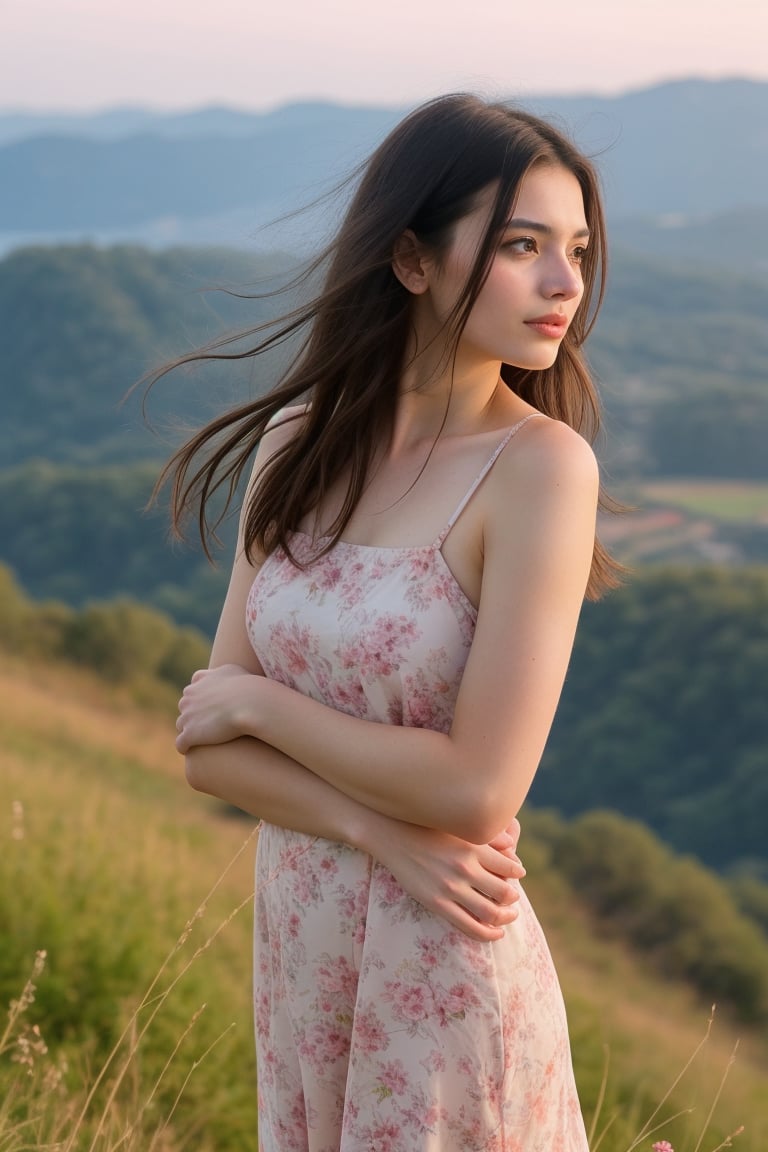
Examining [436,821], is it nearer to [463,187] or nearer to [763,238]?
[463,187]

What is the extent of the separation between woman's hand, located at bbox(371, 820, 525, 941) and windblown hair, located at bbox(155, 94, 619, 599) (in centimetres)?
37

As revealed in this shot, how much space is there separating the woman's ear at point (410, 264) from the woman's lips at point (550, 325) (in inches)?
7.0

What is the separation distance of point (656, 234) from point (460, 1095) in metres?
136

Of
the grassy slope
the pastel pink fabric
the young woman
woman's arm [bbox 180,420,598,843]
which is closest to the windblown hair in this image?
the young woman

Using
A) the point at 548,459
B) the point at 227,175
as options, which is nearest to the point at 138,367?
the point at 227,175

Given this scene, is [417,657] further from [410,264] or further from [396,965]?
[410,264]

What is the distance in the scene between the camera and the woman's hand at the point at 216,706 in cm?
166

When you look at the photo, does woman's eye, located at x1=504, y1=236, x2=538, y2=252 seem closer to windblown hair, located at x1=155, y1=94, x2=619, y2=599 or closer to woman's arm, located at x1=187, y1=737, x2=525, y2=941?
windblown hair, located at x1=155, y1=94, x2=619, y2=599

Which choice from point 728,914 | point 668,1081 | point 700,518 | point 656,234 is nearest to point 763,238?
point 656,234

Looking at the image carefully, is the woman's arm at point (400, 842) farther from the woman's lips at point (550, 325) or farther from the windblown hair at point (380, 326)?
the woman's lips at point (550, 325)

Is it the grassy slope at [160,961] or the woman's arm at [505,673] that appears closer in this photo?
the woman's arm at [505,673]

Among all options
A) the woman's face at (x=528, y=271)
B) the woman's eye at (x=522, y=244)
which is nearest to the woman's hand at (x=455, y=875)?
the woman's face at (x=528, y=271)

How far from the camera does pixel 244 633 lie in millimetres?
→ 1796

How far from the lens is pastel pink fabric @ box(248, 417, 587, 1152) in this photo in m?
1.49
